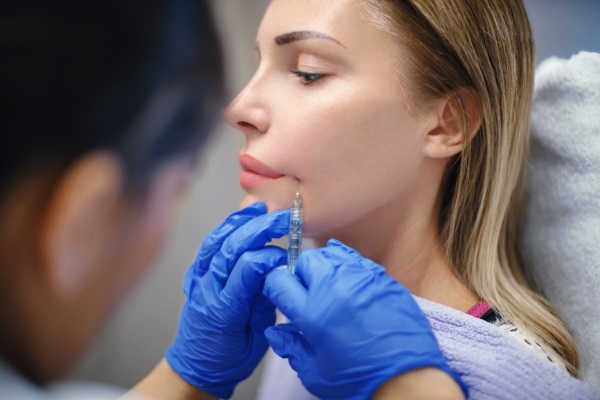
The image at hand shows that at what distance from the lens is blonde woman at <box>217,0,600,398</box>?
2.92ft

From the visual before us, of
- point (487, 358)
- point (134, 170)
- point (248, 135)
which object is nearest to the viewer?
point (487, 358)

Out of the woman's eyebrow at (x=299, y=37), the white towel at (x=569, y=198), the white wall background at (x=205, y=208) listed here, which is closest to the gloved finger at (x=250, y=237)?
the woman's eyebrow at (x=299, y=37)

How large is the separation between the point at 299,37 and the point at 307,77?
67mm

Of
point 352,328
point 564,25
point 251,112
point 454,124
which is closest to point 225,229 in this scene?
point 251,112

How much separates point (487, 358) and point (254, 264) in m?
0.40

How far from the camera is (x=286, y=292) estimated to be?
81cm

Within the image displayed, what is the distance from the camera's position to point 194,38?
51.2 inches

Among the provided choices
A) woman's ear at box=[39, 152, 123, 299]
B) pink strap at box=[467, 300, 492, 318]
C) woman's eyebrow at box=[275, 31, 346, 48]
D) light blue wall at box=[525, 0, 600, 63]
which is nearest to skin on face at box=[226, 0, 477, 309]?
woman's eyebrow at box=[275, 31, 346, 48]

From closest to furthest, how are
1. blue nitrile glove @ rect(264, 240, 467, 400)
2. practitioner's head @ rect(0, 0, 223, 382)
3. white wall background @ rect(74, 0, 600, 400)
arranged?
blue nitrile glove @ rect(264, 240, 467, 400) < practitioner's head @ rect(0, 0, 223, 382) < white wall background @ rect(74, 0, 600, 400)

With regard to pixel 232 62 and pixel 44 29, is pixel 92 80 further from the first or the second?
pixel 232 62

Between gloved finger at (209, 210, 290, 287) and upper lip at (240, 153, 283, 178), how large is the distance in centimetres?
7

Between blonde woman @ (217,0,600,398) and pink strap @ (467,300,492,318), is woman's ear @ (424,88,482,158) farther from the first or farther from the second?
pink strap @ (467,300,492,318)

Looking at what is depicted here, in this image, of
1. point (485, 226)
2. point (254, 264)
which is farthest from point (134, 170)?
point (485, 226)

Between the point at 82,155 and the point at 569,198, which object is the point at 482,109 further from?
the point at 82,155
